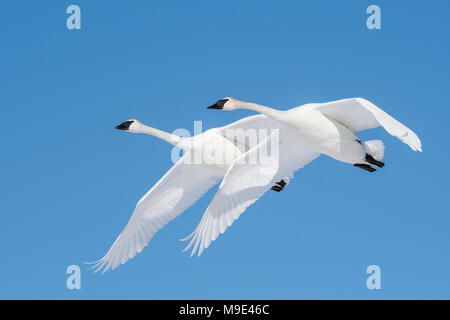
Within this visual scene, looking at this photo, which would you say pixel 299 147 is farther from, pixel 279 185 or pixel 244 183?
pixel 244 183

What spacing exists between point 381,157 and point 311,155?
1.77 m

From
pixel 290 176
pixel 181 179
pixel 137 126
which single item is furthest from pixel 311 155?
pixel 137 126

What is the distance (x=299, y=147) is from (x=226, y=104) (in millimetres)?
1957

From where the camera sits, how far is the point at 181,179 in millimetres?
19781

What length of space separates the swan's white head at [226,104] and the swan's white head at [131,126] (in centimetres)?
313

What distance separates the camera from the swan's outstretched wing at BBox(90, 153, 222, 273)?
65.0ft

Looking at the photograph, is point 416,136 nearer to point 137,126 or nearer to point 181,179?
point 181,179

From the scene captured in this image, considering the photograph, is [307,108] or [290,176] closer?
[307,108]

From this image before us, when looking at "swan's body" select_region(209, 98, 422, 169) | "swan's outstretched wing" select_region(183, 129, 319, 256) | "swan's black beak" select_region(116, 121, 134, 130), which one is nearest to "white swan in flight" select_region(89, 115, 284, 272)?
"swan's black beak" select_region(116, 121, 134, 130)

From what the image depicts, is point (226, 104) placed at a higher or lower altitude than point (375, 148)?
higher

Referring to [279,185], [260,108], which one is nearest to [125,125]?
[279,185]

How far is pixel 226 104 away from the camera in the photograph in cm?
1820

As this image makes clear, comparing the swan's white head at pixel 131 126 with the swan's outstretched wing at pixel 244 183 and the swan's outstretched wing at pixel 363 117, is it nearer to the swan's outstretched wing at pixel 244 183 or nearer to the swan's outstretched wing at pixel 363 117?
the swan's outstretched wing at pixel 244 183

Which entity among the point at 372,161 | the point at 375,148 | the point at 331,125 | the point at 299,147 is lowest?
the point at 372,161
